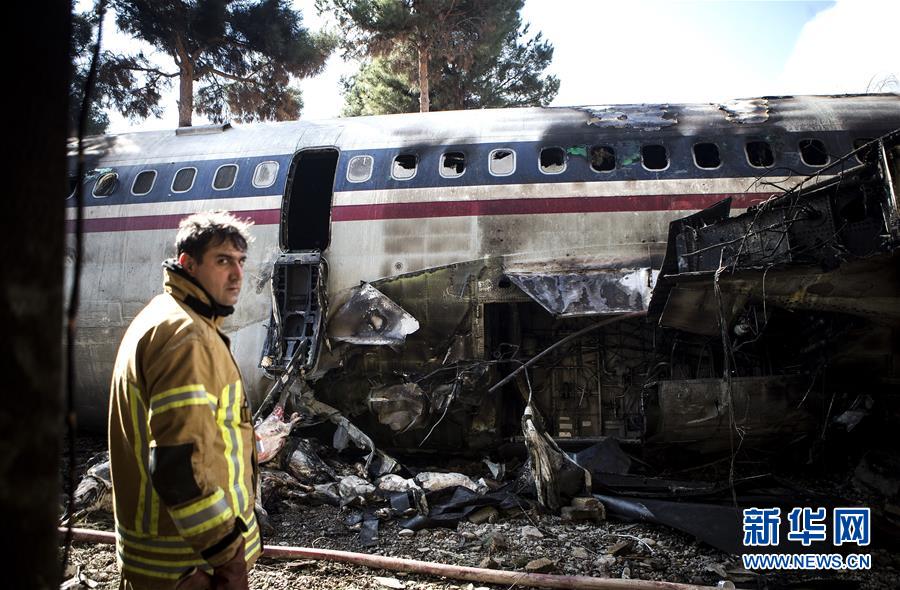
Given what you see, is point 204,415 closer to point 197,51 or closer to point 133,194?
point 133,194

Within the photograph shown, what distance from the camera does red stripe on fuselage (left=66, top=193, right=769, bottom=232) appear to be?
291 inches

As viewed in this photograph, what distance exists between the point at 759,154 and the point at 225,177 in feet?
24.6

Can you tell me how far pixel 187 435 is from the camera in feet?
6.50

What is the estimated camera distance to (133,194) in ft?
29.0

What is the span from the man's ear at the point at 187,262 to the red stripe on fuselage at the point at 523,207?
5.52 m

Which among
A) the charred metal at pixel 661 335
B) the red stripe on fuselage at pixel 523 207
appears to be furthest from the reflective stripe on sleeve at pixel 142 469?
the red stripe on fuselage at pixel 523 207

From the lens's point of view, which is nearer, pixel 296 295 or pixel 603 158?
pixel 603 158

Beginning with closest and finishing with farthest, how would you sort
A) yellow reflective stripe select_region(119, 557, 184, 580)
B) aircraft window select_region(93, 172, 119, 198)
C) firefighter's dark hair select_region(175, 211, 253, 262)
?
Result: yellow reflective stripe select_region(119, 557, 184, 580) → firefighter's dark hair select_region(175, 211, 253, 262) → aircraft window select_region(93, 172, 119, 198)

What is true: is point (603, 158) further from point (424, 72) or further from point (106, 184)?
point (424, 72)

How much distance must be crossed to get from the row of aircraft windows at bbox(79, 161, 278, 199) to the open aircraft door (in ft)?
1.32

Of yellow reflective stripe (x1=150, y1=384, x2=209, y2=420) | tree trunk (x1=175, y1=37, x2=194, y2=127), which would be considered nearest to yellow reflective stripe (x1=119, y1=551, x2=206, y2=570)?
yellow reflective stripe (x1=150, y1=384, x2=209, y2=420)

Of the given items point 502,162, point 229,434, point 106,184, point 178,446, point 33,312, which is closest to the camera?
point 33,312

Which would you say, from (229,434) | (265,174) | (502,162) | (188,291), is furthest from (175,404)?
(265,174)

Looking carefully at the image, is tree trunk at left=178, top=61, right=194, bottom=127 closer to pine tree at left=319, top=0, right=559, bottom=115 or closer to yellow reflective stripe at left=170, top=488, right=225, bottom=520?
pine tree at left=319, top=0, right=559, bottom=115
